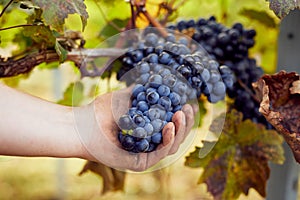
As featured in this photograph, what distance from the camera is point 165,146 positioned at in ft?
2.61

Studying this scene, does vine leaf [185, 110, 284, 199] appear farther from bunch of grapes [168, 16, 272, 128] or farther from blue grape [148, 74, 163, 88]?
blue grape [148, 74, 163, 88]

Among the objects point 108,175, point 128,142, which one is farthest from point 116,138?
point 108,175

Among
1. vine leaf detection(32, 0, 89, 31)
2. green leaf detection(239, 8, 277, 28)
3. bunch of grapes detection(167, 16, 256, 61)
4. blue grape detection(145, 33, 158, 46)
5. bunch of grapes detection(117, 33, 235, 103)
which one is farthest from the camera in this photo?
green leaf detection(239, 8, 277, 28)

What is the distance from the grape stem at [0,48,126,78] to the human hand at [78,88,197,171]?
15 cm

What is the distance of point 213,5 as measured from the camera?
156 cm

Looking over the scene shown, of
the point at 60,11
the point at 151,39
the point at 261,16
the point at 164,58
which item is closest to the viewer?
the point at 60,11

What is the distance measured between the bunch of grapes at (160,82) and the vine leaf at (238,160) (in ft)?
0.42

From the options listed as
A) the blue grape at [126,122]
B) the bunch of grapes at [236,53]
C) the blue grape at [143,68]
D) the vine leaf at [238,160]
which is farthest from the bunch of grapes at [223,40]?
the blue grape at [126,122]

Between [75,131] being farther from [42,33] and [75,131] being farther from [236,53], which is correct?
[236,53]

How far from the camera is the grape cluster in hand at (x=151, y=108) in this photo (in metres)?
0.77

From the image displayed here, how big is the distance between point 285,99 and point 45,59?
1.33ft

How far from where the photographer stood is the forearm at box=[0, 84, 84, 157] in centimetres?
75

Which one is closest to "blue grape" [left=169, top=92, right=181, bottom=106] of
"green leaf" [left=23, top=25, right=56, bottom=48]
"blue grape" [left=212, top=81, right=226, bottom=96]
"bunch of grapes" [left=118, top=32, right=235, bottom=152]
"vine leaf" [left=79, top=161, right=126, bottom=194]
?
"bunch of grapes" [left=118, top=32, right=235, bottom=152]

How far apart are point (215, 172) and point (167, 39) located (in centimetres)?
29
